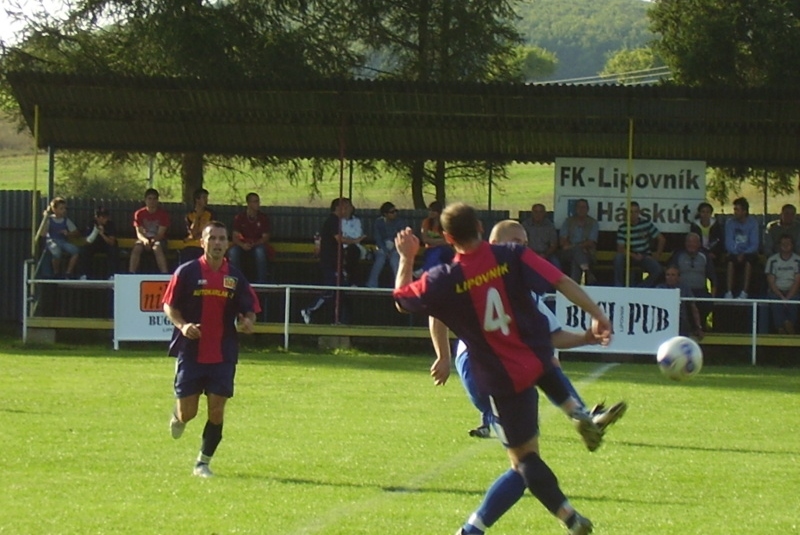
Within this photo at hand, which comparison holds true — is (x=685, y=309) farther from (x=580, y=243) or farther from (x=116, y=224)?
(x=116, y=224)

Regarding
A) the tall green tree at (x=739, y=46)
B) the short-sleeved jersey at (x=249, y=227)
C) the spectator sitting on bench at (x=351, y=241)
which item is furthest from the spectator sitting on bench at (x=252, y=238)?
the tall green tree at (x=739, y=46)

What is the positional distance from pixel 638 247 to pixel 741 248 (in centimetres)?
156

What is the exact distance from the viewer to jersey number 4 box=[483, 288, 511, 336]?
6.80 m

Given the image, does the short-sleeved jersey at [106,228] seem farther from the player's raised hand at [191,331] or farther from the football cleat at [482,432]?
the player's raised hand at [191,331]

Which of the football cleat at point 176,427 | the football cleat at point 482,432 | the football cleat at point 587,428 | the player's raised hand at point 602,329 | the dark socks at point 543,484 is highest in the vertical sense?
the player's raised hand at point 602,329

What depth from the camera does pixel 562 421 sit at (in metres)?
13.3

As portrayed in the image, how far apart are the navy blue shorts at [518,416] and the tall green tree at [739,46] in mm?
21344

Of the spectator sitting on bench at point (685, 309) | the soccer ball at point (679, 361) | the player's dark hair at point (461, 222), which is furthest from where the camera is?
the spectator sitting on bench at point (685, 309)

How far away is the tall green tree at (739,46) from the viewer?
27797 millimetres

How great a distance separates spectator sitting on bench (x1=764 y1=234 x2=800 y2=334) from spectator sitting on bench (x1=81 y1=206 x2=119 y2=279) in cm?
1020

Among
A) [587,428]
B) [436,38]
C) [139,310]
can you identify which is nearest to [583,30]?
[436,38]

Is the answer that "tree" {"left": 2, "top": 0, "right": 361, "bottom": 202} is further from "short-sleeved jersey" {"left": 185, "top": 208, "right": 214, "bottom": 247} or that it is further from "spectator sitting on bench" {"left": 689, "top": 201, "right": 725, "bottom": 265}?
"spectator sitting on bench" {"left": 689, "top": 201, "right": 725, "bottom": 265}

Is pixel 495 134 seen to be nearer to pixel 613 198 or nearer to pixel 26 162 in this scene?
pixel 613 198

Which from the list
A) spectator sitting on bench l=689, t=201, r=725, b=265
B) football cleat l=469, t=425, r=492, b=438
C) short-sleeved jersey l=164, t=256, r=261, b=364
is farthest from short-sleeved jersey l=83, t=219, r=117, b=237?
short-sleeved jersey l=164, t=256, r=261, b=364
